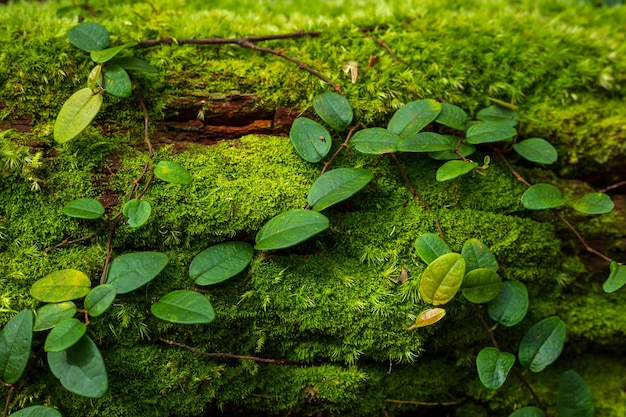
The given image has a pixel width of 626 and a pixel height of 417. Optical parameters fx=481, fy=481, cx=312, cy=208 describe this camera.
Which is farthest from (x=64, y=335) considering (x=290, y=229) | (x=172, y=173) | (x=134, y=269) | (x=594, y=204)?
(x=594, y=204)

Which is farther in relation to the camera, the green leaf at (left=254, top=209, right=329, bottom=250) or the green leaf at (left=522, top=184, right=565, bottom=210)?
the green leaf at (left=522, top=184, right=565, bottom=210)

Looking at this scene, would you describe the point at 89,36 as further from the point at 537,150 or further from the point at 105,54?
the point at 537,150

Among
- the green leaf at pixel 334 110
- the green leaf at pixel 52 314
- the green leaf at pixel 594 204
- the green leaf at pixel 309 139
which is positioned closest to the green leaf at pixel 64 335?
the green leaf at pixel 52 314

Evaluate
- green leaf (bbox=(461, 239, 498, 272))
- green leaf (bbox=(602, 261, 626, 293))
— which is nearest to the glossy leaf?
green leaf (bbox=(461, 239, 498, 272))

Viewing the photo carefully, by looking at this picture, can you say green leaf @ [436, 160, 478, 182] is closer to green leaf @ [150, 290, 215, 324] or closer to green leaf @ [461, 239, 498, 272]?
Answer: green leaf @ [461, 239, 498, 272]

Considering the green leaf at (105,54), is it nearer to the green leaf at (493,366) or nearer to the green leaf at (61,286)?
the green leaf at (61,286)

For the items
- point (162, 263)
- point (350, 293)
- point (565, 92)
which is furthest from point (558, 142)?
point (162, 263)

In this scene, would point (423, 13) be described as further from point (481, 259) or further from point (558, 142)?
point (481, 259)
